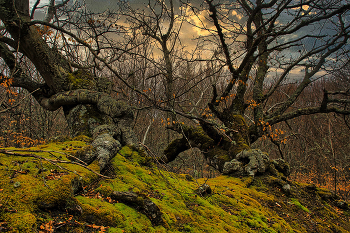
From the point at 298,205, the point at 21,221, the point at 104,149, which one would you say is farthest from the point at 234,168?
the point at 21,221

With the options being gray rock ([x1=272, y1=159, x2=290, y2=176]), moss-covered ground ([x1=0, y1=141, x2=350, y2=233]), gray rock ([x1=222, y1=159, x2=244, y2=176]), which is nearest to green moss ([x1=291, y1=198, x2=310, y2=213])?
moss-covered ground ([x1=0, y1=141, x2=350, y2=233])

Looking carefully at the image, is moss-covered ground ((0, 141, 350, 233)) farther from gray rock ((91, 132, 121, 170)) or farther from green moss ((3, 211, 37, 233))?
gray rock ((91, 132, 121, 170))

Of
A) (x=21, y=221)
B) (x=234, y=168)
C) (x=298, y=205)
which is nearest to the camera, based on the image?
(x=21, y=221)

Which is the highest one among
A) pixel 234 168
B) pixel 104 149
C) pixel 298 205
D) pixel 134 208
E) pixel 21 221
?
pixel 104 149

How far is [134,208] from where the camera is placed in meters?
2.05

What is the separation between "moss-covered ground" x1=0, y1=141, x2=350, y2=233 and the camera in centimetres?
154

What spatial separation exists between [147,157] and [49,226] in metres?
2.46

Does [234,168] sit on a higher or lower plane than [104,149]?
lower

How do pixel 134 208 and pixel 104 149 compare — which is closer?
pixel 134 208

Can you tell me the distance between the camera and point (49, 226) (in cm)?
139

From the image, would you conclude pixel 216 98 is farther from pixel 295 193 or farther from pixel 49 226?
pixel 49 226

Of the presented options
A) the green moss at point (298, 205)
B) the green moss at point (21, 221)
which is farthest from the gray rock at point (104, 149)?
the green moss at point (298, 205)

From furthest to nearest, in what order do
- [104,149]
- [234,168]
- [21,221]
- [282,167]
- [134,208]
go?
[282,167]
[234,168]
[104,149]
[134,208]
[21,221]

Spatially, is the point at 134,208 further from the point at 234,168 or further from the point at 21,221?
the point at 234,168
